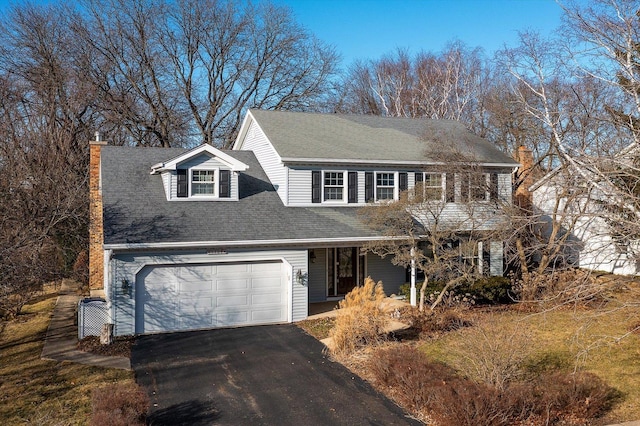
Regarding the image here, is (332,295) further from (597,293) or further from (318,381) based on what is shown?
(597,293)

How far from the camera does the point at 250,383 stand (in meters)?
11.0

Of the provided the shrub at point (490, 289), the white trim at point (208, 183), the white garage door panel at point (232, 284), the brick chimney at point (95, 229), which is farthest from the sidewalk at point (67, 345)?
the shrub at point (490, 289)

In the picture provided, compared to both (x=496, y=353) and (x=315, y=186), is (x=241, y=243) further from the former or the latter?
(x=496, y=353)

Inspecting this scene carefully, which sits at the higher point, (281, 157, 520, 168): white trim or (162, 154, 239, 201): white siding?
(281, 157, 520, 168): white trim

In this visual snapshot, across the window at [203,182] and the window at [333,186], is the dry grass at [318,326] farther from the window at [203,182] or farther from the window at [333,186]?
the window at [203,182]

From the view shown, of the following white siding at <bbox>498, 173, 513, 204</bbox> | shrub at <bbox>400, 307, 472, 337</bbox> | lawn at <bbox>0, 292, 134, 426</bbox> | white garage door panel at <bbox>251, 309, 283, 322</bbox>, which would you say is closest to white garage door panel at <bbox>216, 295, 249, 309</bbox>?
white garage door panel at <bbox>251, 309, 283, 322</bbox>

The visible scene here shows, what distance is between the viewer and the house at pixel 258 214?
14.7 meters

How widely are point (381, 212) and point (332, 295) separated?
180 inches

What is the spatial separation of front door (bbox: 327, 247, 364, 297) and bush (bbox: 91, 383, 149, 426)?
11.2 metres

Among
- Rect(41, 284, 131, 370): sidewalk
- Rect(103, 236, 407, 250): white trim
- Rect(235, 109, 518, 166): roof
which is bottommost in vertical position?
Rect(41, 284, 131, 370): sidewalk

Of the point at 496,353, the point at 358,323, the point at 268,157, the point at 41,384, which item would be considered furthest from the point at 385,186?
the point at 41,384

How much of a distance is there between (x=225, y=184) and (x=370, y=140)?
6321 millimetres

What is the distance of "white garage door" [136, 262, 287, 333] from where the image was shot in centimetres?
1465

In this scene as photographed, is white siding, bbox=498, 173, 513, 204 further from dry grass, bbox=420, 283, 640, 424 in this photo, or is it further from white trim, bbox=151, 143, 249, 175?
white trim, bbox=151, 143, 249, 175
